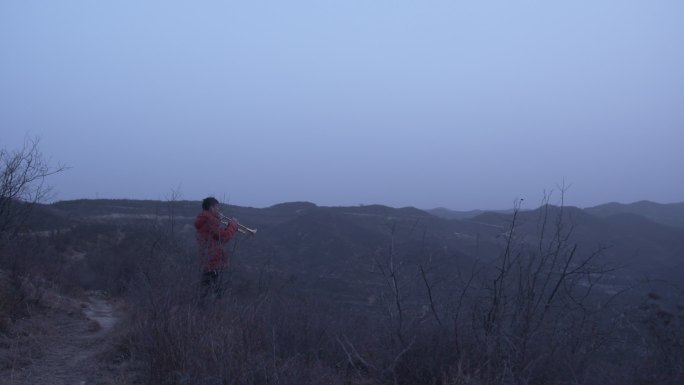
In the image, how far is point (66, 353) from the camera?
671 centimetres

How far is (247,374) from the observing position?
4379mm

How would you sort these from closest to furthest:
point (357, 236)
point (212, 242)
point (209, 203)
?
point (212, 242) → point (209, 203) → point (357, 236)

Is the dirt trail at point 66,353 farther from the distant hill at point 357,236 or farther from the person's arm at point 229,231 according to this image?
the distant hill at point 357,236

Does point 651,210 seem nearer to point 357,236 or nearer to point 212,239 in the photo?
point 357,236

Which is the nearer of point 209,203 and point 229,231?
point 229,231

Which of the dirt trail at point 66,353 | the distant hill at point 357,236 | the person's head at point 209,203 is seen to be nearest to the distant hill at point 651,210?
the distant hill at point 357,236

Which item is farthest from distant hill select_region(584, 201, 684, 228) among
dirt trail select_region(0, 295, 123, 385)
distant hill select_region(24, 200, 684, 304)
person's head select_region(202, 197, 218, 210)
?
dirt trail select_region(0, 295, 123, 385)

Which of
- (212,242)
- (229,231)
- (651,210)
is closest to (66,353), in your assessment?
(212,242)

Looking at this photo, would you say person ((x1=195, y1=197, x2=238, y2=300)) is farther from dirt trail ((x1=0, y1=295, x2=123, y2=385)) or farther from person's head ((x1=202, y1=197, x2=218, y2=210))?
dirt trail ((x1=0, y1=295, x2=123, y2=385))

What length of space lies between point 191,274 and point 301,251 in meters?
23.0

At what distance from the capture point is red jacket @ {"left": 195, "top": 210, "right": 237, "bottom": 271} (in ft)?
24.1

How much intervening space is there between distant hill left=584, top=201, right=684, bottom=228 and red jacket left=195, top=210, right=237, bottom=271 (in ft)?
133

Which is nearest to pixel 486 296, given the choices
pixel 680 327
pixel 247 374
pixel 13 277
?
pixel 680 327

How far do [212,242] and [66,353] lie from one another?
1873mm
